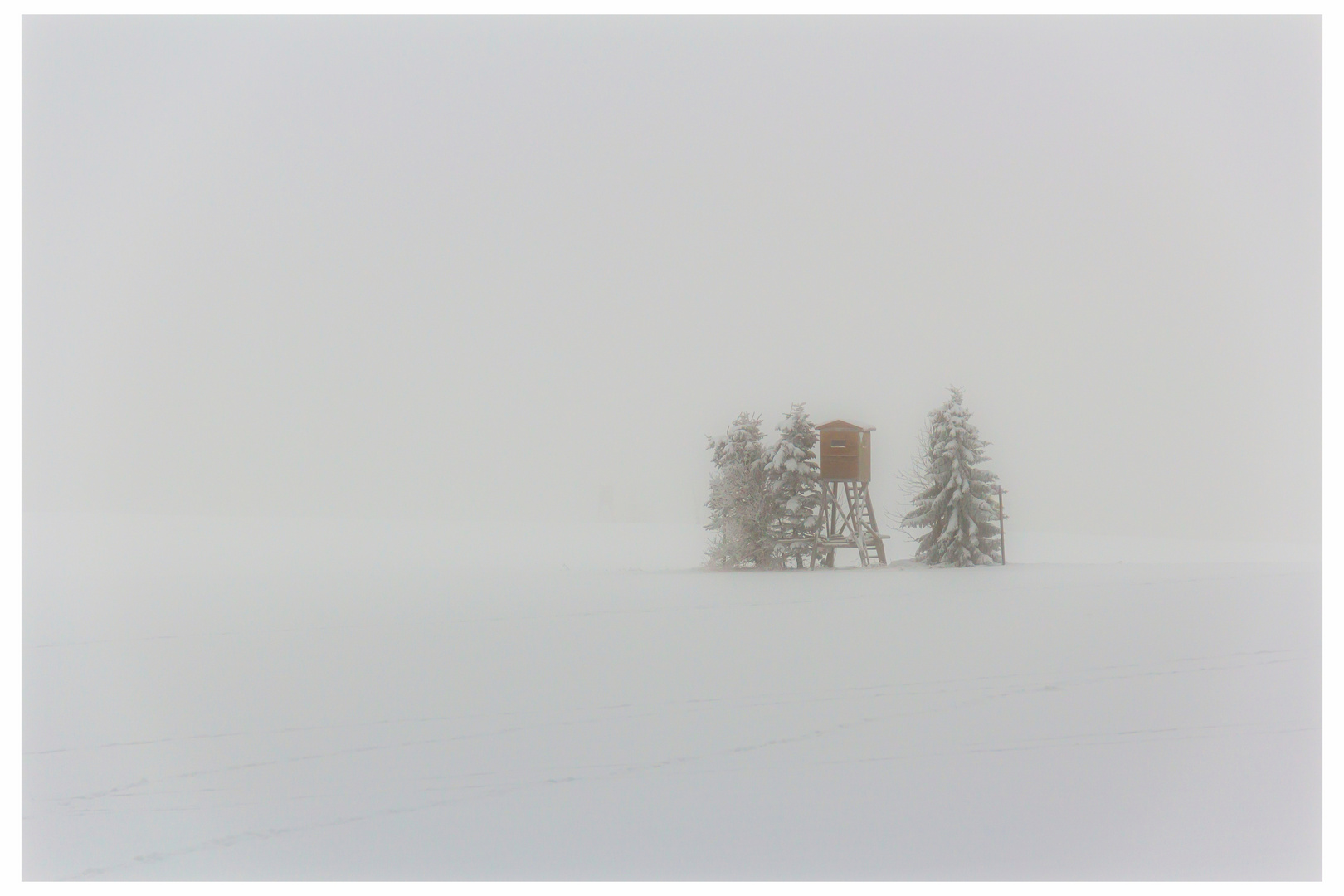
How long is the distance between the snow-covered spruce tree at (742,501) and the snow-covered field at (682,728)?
0.39m

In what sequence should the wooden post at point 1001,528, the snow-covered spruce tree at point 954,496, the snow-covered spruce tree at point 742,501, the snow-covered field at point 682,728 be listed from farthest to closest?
the wooden post at point 1001,528 → the snow-covered spruce tree at point 954,496 → the snow-covered spruce tree at point 742,501 → the snow-covered field at point 682,728

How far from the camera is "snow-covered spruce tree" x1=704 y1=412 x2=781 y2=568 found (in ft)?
32.3

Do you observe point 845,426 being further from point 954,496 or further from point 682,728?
point 682,728

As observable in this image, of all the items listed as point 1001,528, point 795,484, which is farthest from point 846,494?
point 1001,528

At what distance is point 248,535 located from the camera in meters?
10.9

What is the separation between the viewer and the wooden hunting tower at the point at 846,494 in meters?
10.0

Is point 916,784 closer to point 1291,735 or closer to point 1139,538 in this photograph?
point 1291,735

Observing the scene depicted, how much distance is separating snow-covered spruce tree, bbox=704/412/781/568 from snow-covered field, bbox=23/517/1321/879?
39cm

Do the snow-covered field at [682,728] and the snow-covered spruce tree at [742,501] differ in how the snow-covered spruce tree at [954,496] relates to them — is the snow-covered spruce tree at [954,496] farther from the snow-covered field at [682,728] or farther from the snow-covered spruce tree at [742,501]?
the snow-covered spruce tree at [742,501]

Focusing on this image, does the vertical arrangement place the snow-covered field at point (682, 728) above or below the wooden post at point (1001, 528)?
below

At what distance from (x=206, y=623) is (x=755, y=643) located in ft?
16.7

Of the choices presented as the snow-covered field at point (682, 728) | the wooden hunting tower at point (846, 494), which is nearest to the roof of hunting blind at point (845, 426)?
the wooden hunting tower at point (846, 494)

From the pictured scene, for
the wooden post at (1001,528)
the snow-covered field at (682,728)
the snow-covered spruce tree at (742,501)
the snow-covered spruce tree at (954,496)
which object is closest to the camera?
the snow-covered field at (682,728)

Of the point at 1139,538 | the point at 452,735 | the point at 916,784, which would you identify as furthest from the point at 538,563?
the point at 1139,538
